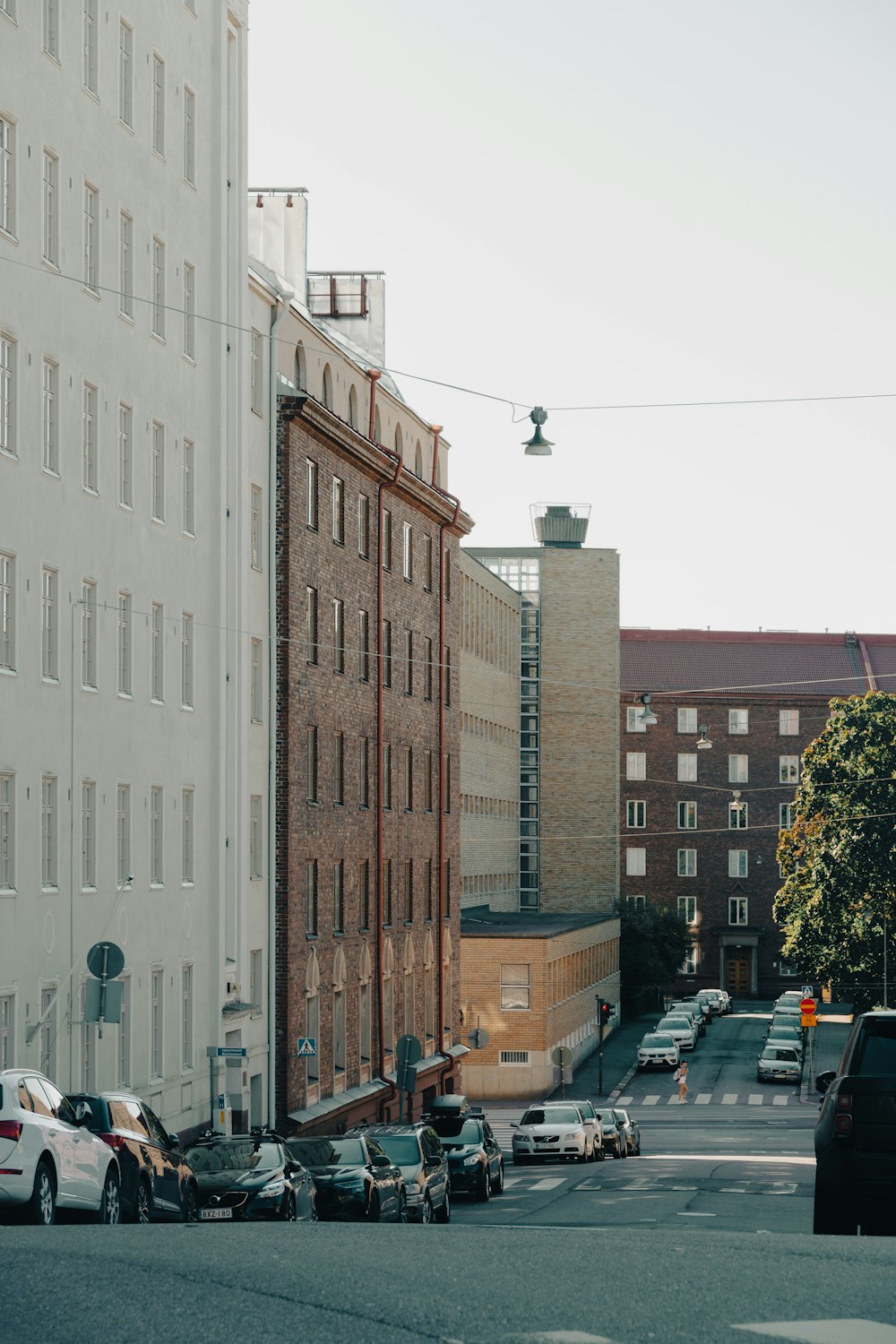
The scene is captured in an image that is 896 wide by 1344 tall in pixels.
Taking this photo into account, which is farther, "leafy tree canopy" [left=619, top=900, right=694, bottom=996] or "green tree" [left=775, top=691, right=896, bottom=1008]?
"leafy tree canopy" [left=619, top=900, right=694, bottom=996]

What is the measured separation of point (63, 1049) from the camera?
2814 cm

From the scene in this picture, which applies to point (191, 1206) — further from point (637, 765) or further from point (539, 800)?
point (637, 765)

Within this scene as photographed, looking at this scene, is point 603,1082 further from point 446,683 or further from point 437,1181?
A: point 437,1181

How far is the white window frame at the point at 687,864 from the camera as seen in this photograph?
10650 centimetres

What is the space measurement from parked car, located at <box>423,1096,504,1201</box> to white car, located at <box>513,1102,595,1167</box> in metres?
5.82

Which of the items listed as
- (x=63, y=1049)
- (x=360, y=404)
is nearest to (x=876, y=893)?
(x=360, y=404)

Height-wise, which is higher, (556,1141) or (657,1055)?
(556,1141)

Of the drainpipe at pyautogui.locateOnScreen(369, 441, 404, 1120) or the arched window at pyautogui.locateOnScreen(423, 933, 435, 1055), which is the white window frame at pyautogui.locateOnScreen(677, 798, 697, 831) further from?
the drainpipe at pyautogui.locateOnScreen(369, 441, 404, 1120)

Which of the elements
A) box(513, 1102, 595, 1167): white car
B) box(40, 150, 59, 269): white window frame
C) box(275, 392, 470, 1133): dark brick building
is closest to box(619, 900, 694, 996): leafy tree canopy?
box(275, 392, 470, 1133): dark brick building

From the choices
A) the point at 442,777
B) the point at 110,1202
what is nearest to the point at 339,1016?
the point at 442,777

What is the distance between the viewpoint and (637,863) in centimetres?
10700

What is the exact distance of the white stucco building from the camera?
27.4m

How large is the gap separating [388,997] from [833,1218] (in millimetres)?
36534

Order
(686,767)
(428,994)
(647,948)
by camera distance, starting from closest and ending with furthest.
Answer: (428,994)
(647,948)
(686,767)
